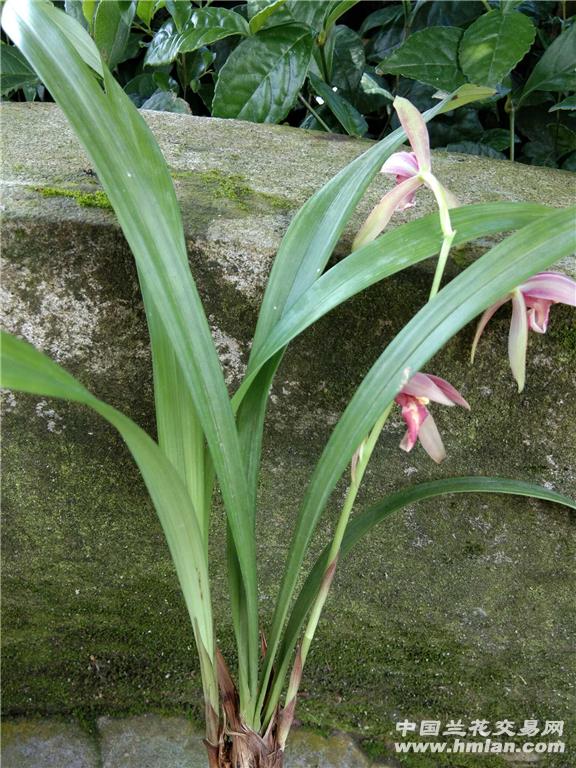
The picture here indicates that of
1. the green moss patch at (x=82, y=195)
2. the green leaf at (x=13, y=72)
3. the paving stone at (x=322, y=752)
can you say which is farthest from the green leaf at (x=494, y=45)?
the paving stone at (x=322, y=752)

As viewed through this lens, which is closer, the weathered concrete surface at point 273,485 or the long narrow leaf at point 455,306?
the long narrow leaf at point 455,306

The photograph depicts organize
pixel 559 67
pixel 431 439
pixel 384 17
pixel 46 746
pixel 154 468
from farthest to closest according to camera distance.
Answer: pixel 384 17
pixel 559 67
pixel 46 746
pixel 431 439
pixel 154 468

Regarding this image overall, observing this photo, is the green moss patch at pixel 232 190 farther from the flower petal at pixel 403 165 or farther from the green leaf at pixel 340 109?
the green leaf at pixel 340 109

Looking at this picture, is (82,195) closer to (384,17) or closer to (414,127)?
(414,127)

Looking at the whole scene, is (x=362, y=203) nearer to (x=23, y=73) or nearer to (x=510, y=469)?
(x=510, y=469)

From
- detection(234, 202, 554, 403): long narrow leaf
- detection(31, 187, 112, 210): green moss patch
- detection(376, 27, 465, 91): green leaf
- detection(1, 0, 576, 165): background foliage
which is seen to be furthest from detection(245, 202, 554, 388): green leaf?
detection(376, 27, 465, 91): green leaf

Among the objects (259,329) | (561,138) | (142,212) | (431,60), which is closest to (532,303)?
(259,329)
